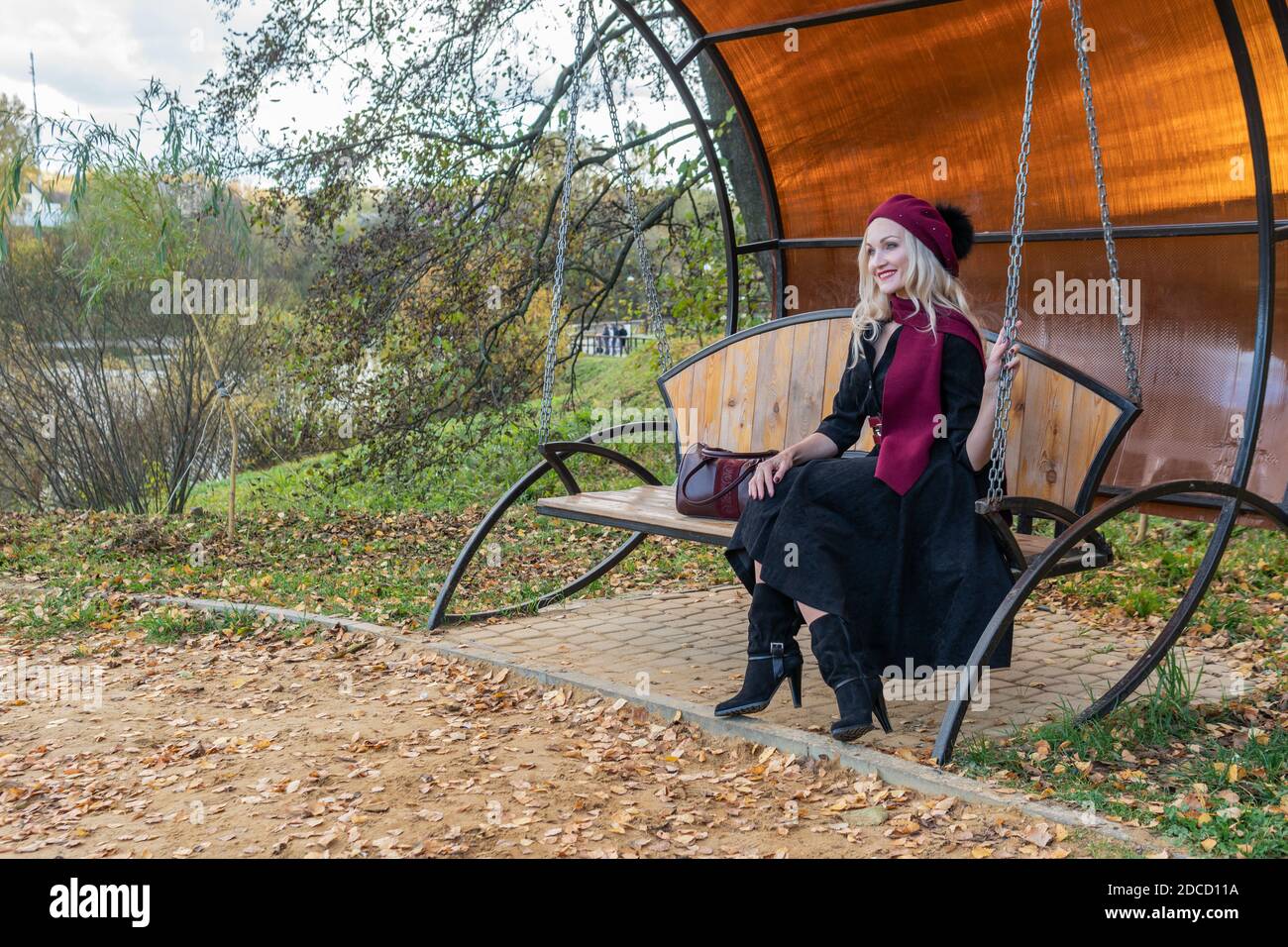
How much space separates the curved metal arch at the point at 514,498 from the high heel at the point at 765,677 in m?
1.81

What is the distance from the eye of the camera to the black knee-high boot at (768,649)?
408cm

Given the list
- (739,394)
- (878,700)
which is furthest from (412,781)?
(739,394)

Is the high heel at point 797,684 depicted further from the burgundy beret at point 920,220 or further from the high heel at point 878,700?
the burgundy beret at point 920,220

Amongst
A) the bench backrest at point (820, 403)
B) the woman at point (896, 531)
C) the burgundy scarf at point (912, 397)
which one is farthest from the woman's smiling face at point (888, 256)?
the bench backrest at point (820, 403)

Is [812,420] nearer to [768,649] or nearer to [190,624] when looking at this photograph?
[768,649]

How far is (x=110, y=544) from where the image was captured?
28.8 feet

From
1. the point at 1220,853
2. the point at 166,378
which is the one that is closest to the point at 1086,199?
the point at 1220,853

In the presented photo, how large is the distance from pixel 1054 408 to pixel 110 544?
6.81 m

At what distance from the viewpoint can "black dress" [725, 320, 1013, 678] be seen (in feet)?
13.0

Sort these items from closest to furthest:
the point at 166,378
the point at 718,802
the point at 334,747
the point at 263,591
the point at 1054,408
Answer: the point at 718,802 → the point at 334,747 → the point at 1054,408 → the point at 263,591 → the point at 166,378

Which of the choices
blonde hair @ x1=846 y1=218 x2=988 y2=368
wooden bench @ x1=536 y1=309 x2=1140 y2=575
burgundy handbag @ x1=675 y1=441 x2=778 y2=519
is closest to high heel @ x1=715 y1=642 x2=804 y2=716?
wooden bench @ x1=536 y1=309 x2=1140 y2=575

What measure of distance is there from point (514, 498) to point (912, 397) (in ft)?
7.41

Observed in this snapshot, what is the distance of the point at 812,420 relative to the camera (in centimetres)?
568
